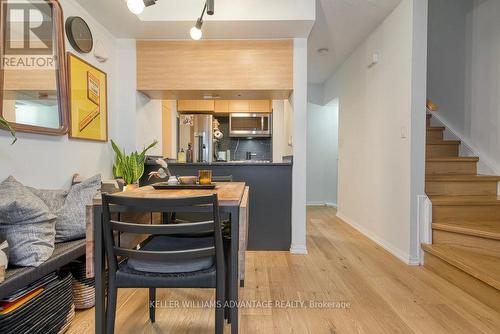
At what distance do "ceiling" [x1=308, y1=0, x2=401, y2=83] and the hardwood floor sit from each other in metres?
2.49

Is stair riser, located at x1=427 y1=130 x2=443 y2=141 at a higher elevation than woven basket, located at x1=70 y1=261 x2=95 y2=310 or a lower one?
higher

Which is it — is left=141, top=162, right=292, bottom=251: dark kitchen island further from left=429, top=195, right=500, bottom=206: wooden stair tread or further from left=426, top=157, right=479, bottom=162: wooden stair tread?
left=426, top=157, right=479, bottom=162: wooden stair tread

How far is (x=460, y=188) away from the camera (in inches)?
113

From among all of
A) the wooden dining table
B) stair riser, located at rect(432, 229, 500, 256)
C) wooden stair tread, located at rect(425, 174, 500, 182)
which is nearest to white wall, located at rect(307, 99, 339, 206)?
wooden stair tread, located at rect(425, 174, 500, 182)

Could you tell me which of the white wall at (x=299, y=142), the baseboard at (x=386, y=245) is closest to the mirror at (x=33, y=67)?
the white wall at (x=299, y=142)

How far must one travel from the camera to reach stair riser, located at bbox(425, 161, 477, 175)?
312 cm

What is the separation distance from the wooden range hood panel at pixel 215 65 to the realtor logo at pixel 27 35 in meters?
1.03

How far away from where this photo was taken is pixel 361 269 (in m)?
2.44

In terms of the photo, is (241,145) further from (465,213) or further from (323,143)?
(465,213)

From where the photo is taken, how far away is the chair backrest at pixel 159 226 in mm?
1029

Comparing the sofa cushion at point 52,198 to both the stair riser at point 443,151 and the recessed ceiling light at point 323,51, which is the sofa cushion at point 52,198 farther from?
the stair riser at point 443,151

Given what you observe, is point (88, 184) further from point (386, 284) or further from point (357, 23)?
point (357, 23)

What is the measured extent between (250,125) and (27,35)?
149 inches

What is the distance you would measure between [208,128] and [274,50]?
2572 mm
